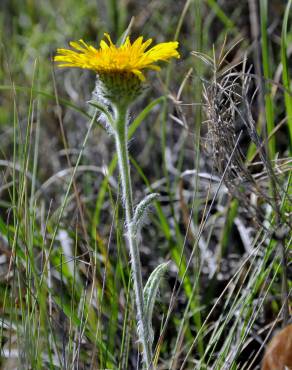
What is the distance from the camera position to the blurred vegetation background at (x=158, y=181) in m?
1.15

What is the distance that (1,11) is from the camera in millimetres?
2805

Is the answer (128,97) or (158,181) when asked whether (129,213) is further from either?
(158,181)

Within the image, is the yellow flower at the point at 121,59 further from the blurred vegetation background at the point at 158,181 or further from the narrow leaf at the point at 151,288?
the narrow leaf at the point at 151,288

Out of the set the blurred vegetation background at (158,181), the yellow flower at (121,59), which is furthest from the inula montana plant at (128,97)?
the blurred vegetation background at (158,181)

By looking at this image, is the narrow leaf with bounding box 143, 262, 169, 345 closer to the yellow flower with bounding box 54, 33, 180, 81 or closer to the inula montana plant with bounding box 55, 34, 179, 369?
the inula montana plant with bounding box 55, 34, 179, 369

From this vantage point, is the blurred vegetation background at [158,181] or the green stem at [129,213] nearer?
the green stem at [129,213]

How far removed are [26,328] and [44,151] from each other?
1306 mm

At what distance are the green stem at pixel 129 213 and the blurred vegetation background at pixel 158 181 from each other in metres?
0.10

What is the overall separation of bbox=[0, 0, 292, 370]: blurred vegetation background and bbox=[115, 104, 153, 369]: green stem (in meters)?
0.10

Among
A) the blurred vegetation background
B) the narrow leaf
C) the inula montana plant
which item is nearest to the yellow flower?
the inula montana plant

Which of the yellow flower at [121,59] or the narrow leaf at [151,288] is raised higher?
the yellow flower at [121,59]

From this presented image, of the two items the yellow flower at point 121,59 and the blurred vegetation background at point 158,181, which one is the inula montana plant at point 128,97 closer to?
the yellow flower at point 121,59

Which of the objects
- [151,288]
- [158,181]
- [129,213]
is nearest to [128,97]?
[129,213]

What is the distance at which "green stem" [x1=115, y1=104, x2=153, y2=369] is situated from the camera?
978 millimetres
